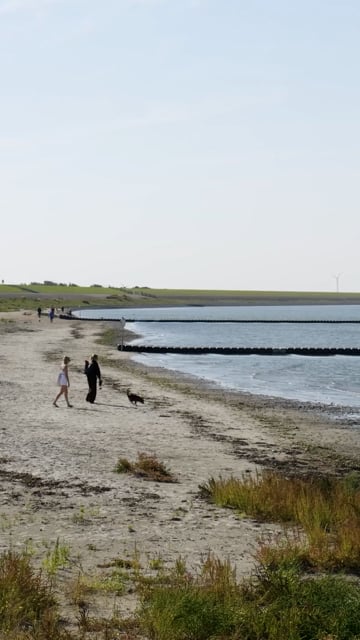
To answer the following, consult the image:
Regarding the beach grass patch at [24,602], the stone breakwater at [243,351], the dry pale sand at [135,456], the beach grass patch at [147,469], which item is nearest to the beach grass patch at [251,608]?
the beach grass patch at [24,602]

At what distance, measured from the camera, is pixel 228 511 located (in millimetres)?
14211

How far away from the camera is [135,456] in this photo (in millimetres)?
19406

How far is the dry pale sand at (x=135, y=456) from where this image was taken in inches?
481

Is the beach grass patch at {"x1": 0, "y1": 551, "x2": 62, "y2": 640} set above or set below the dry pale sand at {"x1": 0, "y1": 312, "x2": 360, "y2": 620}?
above

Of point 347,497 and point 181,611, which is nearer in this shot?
point 181,611

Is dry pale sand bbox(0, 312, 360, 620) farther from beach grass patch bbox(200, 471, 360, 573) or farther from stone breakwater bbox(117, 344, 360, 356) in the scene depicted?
stone breakwater bbox(117, 344, 360, 356)

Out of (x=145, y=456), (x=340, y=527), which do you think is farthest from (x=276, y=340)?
(x=340, y=527)

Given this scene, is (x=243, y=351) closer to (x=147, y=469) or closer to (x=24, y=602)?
(x=147, y=469)

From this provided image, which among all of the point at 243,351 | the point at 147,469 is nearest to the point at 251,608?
the point at 147,469

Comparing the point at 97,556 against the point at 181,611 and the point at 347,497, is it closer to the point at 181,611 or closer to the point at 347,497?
the point at 181,611

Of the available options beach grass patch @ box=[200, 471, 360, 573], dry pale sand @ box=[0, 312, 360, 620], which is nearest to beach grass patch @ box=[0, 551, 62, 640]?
dry pale sand @ box=[0, 312, 360, 620]

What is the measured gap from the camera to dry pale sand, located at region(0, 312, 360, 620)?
40.1 feet

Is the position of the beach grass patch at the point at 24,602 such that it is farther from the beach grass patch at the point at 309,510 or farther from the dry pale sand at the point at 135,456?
the beach grass patch at the point at 309,510

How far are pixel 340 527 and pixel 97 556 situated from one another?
12.7 feet
